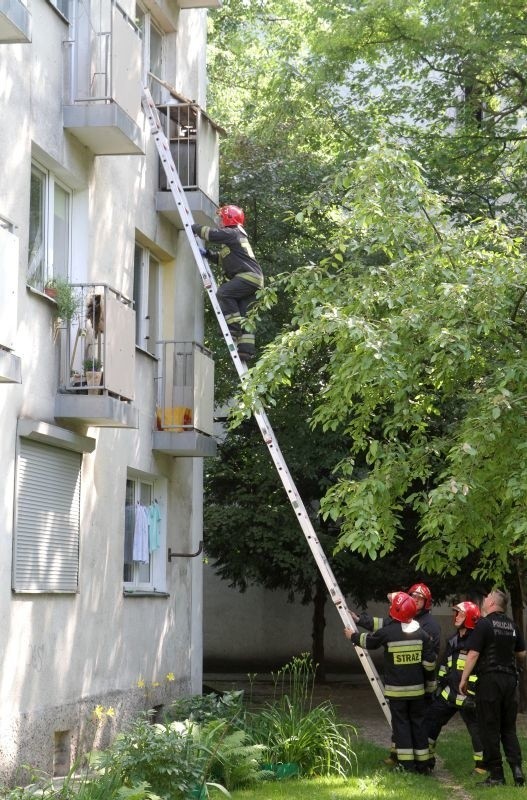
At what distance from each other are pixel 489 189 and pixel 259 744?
38.8 ft

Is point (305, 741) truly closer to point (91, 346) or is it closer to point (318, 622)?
point (91, 346)

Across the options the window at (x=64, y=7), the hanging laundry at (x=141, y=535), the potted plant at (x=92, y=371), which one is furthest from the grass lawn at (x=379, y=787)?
the window at (x=64, y=7)

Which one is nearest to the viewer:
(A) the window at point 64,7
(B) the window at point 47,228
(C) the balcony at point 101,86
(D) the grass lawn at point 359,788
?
(D) the grass lawn at point 359,788

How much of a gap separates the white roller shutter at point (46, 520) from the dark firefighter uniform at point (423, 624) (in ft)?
9.76

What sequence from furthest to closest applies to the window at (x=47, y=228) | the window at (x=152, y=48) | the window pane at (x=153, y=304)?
the window at (x=152, y=48)
the window pane at (x=153, y=304)
the window at (x=47, y=228)

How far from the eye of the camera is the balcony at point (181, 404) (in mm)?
14773

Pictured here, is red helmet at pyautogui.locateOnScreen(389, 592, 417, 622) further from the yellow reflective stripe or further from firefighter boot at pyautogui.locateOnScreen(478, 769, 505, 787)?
the yellow reflective stripe

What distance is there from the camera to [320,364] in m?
19.4

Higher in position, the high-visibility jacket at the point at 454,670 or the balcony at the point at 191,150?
the balcony at the point at 191,150

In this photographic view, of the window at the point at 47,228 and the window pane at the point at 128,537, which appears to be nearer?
the window at the point at 47,228

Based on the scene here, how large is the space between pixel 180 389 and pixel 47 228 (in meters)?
3.71

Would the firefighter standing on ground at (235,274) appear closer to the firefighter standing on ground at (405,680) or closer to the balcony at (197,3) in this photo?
the balcony at (197,3)

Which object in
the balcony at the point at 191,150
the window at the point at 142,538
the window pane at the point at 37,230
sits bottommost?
the window at the point at 142,538

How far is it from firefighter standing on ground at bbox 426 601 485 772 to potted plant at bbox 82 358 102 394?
4.65 metres
